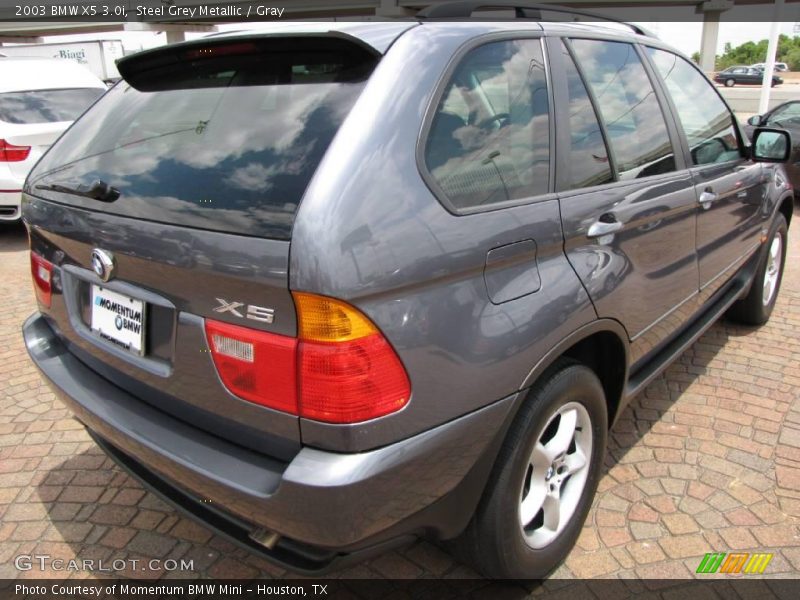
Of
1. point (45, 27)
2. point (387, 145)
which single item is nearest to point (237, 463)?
point (387, 145)

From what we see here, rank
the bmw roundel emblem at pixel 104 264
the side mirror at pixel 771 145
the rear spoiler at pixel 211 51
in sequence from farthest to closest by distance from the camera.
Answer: the side mirror at pixel 771 145 < the bmw roundel emblem at pixel 104 264 < the rear spoiler at pixel 211 51

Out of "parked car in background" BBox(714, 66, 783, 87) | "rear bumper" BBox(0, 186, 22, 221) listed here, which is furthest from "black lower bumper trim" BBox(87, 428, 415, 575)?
"parked car in background" BBox(714, 66, 783, 87)

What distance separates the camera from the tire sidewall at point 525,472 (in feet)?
6.15

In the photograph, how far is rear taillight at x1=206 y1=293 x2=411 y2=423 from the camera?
1468 mm

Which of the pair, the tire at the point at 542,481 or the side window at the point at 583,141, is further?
the side window at the point at 583,141

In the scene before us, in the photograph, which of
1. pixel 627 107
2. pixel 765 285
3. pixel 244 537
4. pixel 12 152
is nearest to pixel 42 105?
pixel 12 152

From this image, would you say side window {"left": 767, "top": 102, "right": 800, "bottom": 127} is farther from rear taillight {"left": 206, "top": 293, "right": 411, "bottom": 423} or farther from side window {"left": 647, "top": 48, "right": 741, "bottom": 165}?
rear taillight {"left": 206, "top": 293, "right": 411, "bottom": 423}

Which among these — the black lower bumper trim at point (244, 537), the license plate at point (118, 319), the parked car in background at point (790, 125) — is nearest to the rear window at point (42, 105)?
the license plate at point (118, 319)

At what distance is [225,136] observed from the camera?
1.81 meters

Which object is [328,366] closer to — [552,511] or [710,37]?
[552,511]

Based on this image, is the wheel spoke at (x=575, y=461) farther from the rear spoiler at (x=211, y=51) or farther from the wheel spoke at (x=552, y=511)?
the rear spoiler at (x=211, y=51)

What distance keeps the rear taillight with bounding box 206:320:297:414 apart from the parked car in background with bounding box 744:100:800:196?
290 inches

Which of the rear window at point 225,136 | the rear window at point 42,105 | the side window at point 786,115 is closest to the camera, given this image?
the rear window at point 225,136

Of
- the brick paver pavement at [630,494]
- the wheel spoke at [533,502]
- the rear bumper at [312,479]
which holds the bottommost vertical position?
the brick paver pavement at [630,494]
